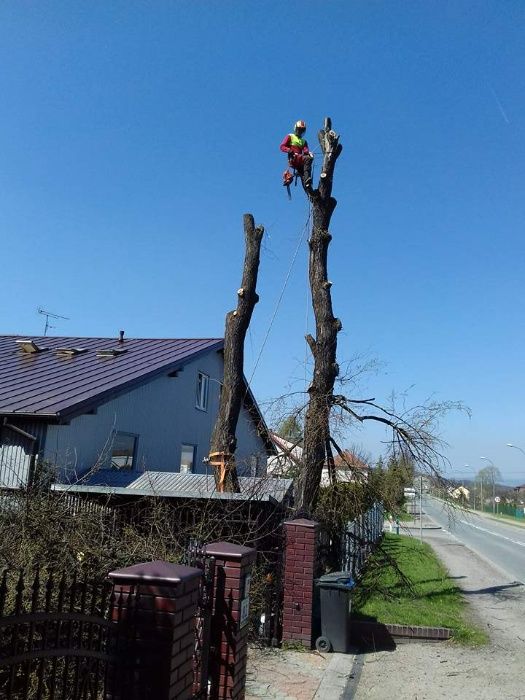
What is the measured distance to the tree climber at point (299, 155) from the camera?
12008 millimetres

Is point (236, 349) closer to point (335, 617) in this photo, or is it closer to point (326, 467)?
point (326, 467)

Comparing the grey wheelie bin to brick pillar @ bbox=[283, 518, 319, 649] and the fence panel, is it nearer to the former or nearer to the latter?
brick pillar @ bbox=[283, 518, 319, 649]

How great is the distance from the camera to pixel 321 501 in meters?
11.3

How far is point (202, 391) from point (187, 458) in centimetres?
223

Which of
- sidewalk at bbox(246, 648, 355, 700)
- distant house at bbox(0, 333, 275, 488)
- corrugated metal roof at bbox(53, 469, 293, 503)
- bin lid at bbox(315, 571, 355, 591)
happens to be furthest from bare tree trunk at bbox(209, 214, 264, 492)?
sidewalk at bbox(246, 648, 355, 700)

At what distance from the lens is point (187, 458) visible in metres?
19.1

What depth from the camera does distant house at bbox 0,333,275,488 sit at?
39.4ft

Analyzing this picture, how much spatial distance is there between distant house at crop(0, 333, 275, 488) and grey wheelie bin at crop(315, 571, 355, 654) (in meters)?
3.06

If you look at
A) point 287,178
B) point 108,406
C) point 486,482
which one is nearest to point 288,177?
point 287,178

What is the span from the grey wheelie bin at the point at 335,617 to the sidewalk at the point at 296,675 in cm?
13

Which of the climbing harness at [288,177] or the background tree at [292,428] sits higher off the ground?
the climbing harness at [288,177]

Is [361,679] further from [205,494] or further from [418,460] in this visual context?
[418,460]

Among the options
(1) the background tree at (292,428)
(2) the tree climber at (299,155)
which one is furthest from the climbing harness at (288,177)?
(1) the background tree at (292,428)

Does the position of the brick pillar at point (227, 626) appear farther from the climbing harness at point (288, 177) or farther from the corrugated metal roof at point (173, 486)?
the climbing harness at point (288, 177)
